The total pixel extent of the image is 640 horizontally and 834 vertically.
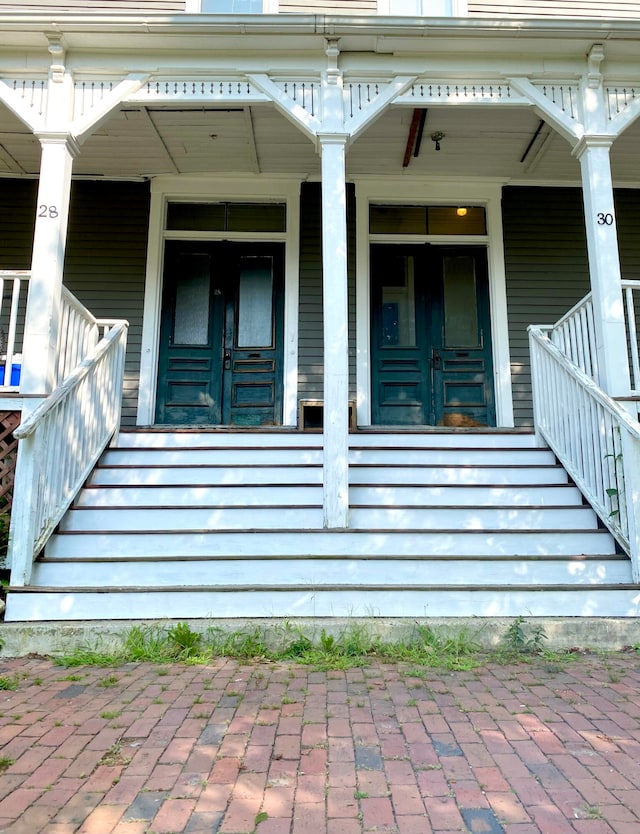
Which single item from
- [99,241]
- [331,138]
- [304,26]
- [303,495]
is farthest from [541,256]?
[99,241]

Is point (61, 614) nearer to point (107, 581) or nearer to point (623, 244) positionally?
point (107, 581)

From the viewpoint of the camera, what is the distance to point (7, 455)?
386 centimetres

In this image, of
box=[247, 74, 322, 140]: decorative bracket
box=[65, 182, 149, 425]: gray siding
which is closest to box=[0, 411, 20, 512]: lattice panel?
box=[65, 182, 149, 425]: gray siding

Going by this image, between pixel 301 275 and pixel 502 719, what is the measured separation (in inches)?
190

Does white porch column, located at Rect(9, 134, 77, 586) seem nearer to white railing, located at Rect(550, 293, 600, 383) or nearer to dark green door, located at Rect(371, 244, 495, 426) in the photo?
dark green door, located at Rect(371, 244, 495, 426)

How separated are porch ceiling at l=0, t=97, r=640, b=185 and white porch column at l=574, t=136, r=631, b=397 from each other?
79 centimetres

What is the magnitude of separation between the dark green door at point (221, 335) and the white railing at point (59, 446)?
44.8 inches

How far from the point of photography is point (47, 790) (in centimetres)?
182

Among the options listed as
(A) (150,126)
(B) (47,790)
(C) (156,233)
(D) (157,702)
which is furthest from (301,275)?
(B) (47,790)

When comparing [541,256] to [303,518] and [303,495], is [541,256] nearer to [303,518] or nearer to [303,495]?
[303,495]

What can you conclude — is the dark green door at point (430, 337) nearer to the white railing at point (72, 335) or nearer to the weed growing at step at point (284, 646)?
the white railing at point (72, 335)

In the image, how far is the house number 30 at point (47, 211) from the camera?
410 cm

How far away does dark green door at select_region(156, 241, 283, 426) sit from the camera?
600 cm

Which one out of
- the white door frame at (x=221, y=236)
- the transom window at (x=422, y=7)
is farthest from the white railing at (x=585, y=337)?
the transom window at (x=422, y=7)
